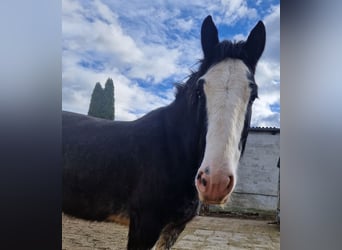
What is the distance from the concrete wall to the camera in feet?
5.44

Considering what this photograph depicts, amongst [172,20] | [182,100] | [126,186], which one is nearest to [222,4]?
[172,20]

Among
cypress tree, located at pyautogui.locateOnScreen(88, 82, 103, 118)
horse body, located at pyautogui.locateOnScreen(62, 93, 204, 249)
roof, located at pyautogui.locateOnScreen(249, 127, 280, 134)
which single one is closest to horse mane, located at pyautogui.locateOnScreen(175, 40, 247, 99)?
horse body, located at pyautogui.locateOnScreen(62, 93, 204, 249)

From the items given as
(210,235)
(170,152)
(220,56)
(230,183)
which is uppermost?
(220,56)

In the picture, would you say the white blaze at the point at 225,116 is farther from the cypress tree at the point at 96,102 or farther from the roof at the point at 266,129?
the cypress tree at the point at 96,102

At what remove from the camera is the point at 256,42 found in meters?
1.68

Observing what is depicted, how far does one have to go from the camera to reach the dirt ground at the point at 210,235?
1698 millimetres

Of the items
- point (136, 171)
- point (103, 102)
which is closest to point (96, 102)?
point (103, 102)

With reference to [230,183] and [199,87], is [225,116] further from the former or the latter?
[230,183]

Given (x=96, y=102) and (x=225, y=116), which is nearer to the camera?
(x=225, y=116)

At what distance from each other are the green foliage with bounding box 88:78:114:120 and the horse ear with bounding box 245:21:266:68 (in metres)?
0.84

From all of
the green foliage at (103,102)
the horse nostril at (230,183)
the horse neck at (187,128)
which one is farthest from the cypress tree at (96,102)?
the horse nostril at (230,183)

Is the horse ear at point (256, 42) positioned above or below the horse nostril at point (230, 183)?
above

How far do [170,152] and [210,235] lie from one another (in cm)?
54

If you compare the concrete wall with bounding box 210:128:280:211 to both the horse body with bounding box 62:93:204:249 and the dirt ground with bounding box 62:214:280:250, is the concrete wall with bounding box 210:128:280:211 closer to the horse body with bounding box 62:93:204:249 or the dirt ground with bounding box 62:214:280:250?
the dirt ground with bounding box 62:214:280:250
